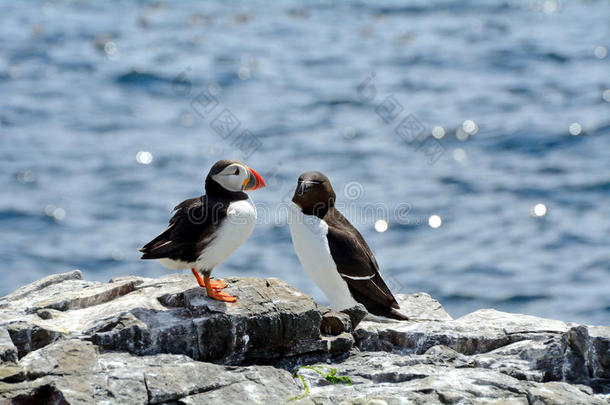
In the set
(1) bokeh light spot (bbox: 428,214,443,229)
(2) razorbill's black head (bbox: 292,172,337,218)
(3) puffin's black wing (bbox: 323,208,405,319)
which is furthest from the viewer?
(1) bokeh light spot (bbox: 428,214,443,229)

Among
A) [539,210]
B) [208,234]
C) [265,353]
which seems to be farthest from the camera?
[539,210]

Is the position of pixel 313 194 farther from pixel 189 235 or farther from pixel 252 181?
pixel 189 235

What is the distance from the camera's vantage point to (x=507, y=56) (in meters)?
34.3

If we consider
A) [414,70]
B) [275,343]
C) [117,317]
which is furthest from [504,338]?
[414,70]

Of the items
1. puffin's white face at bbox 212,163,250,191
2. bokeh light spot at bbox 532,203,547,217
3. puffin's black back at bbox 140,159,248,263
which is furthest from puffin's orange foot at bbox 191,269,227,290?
bokeh light spot at bbox 532,203,547,217

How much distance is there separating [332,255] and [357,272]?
0.34 meters

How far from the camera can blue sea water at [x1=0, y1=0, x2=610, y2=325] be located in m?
23.1

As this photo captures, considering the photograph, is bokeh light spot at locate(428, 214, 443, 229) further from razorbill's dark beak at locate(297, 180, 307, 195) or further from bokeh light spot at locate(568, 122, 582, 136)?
razorbill's dark beak at locate(297, 180, 307, 195)

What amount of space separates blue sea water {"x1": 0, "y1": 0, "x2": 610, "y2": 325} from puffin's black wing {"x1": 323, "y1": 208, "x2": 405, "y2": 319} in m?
11.2

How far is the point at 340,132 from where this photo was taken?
29.7 m

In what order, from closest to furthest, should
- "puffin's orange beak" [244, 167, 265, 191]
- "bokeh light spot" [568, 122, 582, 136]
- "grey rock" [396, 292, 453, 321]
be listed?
"puffin's orange beak" [244, 167, 265, 191] < "grey rock" [396, 292, 453, 321] < "bokeh light spot" [568, 122, 582, 136]

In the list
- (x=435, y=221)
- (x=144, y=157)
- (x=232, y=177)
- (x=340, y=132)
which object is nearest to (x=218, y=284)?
(x=232, y=177)

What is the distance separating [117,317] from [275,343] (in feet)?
4.67

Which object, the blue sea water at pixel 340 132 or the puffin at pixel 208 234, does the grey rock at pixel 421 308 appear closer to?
the puffin at pixel 208 234
